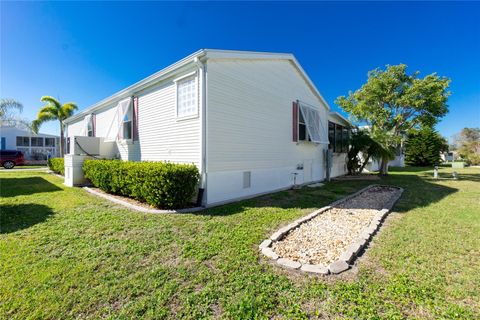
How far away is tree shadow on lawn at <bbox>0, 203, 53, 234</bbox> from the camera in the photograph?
4.66m

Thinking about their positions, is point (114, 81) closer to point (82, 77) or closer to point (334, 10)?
point (82, 77)

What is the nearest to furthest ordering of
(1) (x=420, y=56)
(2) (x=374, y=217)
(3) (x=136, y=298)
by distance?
(3) (x=136, y=298) → (2) (x=374, y=217) → (1) (x=420, y=56)

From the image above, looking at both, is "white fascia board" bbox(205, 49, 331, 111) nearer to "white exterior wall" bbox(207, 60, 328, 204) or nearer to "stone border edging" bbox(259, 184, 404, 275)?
"white exterior wall" bbox(207, 60, 328, 204)

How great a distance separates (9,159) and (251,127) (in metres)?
25.8

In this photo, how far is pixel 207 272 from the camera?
2982mm

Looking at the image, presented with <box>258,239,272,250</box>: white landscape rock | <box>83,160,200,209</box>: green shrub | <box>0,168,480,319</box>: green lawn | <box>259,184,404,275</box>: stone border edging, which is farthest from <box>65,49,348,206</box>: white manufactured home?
<box>258,239,272,250</box>: white landscape rock

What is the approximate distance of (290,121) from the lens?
33.6ft

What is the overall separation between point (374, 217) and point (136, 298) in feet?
18.0

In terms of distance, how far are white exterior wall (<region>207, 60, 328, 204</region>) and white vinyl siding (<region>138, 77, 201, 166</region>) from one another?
2.46 ft

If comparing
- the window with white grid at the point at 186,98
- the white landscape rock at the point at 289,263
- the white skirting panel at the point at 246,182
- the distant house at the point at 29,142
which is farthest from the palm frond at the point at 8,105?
the white landscape rock at the point at 289,263

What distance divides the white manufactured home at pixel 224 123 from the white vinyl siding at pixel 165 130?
3cm

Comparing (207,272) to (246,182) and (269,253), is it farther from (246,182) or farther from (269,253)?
(246,182)

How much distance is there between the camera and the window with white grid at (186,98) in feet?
22.8

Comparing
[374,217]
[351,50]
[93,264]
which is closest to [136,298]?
[93,264]
